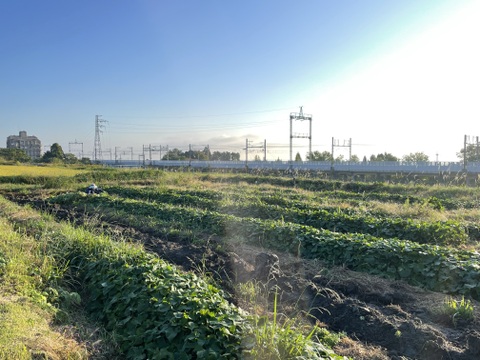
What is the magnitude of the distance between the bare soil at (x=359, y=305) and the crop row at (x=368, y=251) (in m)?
0.32

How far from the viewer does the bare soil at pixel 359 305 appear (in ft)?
11.2

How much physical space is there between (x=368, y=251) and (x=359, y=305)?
181 cm

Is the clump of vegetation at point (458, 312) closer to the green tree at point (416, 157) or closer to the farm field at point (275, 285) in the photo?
the farm field at point (275, 285)

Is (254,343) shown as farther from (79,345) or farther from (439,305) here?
(439,305)

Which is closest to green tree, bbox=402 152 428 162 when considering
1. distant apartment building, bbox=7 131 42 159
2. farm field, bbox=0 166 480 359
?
farm field, bbox=0 166 480 359

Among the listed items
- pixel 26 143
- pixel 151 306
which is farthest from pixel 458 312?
pixel 26 143

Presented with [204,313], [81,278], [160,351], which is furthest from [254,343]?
[81,278]

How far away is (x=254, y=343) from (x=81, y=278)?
3421mm

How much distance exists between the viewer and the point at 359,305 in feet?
14.2

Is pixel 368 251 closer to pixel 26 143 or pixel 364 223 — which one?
pixel 364 223

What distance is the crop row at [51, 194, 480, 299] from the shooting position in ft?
16.7

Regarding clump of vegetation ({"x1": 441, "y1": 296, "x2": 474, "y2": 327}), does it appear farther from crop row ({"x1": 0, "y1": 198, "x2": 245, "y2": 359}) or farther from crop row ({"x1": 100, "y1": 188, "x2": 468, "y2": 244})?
crop row ({"x1": 100, "y1": 188, "x2": 468, "y2": 244})

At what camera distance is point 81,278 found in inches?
200

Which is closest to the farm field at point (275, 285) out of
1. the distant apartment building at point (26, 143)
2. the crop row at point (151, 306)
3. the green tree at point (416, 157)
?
the crop row at point (151, 306)
